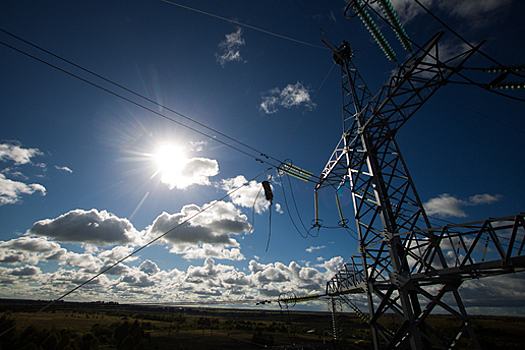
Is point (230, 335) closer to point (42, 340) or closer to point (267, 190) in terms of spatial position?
point (42, 340)

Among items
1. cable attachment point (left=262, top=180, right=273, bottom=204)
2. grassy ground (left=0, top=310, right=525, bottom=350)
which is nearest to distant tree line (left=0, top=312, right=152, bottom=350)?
grassy ground (left=0, top=310, right=525, bottom=350)

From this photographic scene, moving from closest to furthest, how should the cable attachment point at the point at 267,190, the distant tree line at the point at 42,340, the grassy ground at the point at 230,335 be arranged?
the cable attachment point at the point at 267,190
the distant tree line at the point at 42,340
the grassy ground at the point at 230,335

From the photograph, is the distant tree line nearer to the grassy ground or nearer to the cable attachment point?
the grassy ground

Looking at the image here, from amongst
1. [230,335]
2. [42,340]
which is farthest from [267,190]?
[230,335]

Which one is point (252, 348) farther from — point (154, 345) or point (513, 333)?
point (513, 333)

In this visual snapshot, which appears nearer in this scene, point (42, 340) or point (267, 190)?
point (267, 190)

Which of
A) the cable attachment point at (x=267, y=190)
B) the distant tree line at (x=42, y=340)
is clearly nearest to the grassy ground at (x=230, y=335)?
the distant tree line at (x=42, y=340)

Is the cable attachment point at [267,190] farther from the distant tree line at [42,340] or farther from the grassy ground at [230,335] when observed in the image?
the distant tree line at [42,340]

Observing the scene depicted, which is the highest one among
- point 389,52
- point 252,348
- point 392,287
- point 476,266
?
point 389,52

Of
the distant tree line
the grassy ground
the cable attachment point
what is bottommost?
the grassy ground

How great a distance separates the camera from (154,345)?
2057 inches

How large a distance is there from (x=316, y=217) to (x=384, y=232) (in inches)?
308

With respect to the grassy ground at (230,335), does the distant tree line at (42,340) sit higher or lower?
higher

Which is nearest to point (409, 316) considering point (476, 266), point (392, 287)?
point (392, 287)
